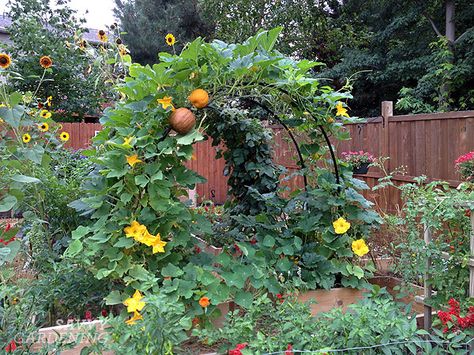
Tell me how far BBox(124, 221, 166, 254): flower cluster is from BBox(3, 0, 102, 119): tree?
19.6 feet

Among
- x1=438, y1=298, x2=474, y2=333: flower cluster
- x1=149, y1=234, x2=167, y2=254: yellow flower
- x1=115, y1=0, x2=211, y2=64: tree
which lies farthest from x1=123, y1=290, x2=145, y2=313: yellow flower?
x1=115, y1=0, x2=211, y2=64: tree

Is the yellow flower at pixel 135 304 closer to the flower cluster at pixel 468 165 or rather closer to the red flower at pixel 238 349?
the red flower at pixel 238 349

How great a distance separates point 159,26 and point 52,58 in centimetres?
498

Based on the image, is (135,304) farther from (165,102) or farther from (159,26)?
(159,26)

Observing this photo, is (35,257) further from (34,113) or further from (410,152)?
(410,152)

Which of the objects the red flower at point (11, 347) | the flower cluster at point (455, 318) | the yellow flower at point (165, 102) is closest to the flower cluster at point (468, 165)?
the flower cluster at point (455, 318)

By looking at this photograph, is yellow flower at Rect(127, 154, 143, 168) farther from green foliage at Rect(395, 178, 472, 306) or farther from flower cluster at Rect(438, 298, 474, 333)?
flower cluster at Rect(438, 298, 474, 333)

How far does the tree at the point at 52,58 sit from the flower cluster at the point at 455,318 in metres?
6.63

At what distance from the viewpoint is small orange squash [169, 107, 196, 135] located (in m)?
2.01

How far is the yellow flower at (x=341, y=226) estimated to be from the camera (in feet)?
7.45

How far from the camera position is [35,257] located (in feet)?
8.61

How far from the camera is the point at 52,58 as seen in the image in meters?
Result: 7.84

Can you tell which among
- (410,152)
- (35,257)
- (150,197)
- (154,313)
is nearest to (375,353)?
(154,313)

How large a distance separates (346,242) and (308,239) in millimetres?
237
